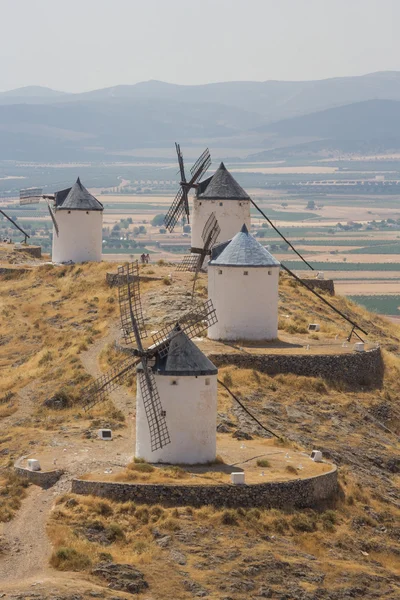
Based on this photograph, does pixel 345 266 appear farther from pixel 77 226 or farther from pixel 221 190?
pixel 221 190

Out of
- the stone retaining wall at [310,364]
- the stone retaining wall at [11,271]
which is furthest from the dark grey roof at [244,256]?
the stone retaining wall at [11,271]

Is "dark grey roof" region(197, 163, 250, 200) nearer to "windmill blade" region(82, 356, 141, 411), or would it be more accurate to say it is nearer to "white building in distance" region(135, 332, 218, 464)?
"windmill blade" region(82, 356, 141, 411)

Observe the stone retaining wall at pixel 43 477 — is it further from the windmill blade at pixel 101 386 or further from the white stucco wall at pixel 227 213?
the white stucco wall at pixel 227 213

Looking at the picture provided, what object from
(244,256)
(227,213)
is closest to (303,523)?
(244,256)

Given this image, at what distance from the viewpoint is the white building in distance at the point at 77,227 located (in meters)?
65.5

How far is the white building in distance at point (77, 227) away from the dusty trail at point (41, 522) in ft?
76.6

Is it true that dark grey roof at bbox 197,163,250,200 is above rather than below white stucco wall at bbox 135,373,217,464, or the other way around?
above

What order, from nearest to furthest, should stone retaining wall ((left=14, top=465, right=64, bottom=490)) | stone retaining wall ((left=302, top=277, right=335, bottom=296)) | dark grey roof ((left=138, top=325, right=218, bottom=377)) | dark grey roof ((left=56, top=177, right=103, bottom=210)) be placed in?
stone retaining wall ((left=14, top=465, right=64, bottom=490)) → dark grey roof ((left=138, top=325, right=218, bottom=377)) → stone retaining wall ((left=302, top=277, right=335, bottom=296)) → dark grey roof ((left=56, top=177, right=103, bottom=210))

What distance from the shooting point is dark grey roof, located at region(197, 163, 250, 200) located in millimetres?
59219

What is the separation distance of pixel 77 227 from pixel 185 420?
102ft

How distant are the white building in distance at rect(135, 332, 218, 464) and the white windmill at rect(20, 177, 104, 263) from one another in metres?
30.3

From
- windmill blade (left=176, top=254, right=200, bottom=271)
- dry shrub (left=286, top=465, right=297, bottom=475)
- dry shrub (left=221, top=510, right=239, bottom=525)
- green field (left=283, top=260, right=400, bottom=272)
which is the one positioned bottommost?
green field (left=283, top=260, right=400, bottom=272)

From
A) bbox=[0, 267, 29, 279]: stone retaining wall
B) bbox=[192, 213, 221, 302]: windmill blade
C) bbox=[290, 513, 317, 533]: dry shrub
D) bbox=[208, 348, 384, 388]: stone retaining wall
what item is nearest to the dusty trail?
bbox=[208, 348, 384, 388]: stone retaining wall

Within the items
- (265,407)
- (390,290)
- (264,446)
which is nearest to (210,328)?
(265,407)
